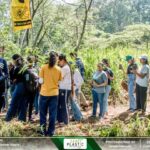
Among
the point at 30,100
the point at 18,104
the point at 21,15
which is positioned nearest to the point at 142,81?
the point at 30,100

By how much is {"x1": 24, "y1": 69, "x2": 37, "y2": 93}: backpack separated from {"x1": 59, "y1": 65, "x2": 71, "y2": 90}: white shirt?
0.53 meters

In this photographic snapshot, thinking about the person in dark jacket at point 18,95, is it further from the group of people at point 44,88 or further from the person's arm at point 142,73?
the person's arm at point 142,73

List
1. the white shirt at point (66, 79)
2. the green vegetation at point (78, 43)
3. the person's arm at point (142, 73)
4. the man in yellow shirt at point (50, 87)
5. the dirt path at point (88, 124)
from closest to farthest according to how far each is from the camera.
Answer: the man in yellow shirt at point (50, 87), the green vegetation at point (78, 43), the dirt path at point (88, 124), the white shirt at point (66, 79), the person's arm at point (142, 73)

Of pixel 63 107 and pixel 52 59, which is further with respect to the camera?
pixel 63 107

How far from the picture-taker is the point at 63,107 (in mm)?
8828

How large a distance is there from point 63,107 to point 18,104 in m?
0.92

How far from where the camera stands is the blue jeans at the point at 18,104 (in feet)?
28.8

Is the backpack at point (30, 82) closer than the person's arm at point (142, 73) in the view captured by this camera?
Yes

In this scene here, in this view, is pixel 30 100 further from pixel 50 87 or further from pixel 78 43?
pixel 78 43

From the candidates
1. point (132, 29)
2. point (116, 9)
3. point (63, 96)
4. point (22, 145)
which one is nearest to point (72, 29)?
point (132, 29)

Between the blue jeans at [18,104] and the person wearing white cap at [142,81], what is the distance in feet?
8.17

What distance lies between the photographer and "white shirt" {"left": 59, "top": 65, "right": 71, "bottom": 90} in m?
8.64

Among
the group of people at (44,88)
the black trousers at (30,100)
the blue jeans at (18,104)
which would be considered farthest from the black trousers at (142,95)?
the blue jeans at (18,104)

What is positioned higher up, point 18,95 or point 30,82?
point 30,82
